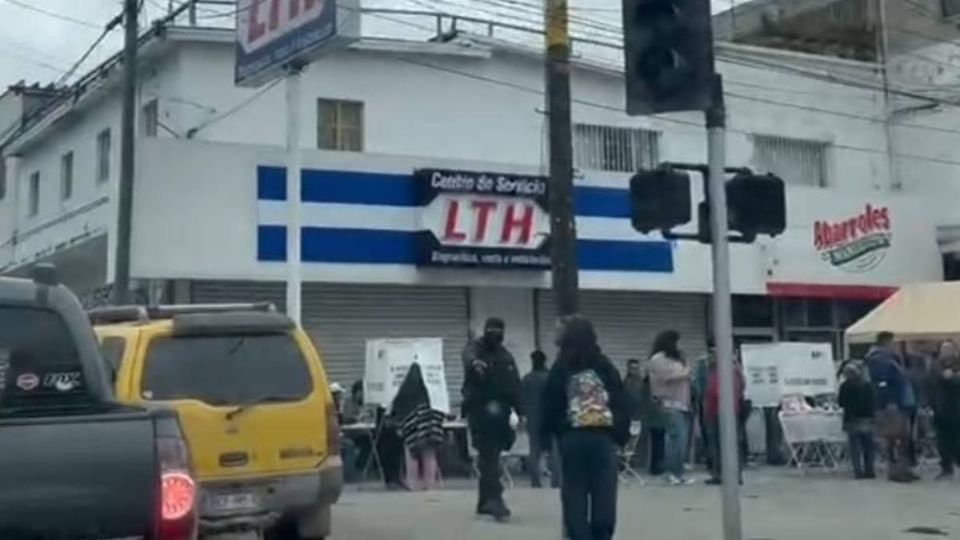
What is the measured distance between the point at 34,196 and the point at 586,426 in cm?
2281

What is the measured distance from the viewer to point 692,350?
2653 cm

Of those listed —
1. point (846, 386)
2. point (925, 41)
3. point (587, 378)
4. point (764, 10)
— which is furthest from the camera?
point (764, 10)

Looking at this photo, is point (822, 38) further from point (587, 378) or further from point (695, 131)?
point (587, 378)

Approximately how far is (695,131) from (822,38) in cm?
878

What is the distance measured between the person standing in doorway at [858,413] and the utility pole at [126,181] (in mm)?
9616

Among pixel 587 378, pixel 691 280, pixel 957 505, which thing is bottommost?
pixel 957 505

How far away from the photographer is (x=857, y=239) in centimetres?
2789

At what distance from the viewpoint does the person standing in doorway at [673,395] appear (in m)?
19.2

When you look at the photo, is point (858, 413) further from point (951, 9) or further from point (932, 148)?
point (951, 9)

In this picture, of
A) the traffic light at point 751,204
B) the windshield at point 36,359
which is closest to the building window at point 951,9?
the traffic light at point 751,204

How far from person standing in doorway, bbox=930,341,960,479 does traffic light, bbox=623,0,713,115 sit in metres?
11.2

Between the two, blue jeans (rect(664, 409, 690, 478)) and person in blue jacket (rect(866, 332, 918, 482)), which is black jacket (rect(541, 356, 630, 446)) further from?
person in blue jacket (rect(866, 332, 918, 482))

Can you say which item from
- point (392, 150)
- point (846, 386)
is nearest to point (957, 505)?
point (846, 386)

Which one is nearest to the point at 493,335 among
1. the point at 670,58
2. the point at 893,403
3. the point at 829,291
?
the point at 670,58
